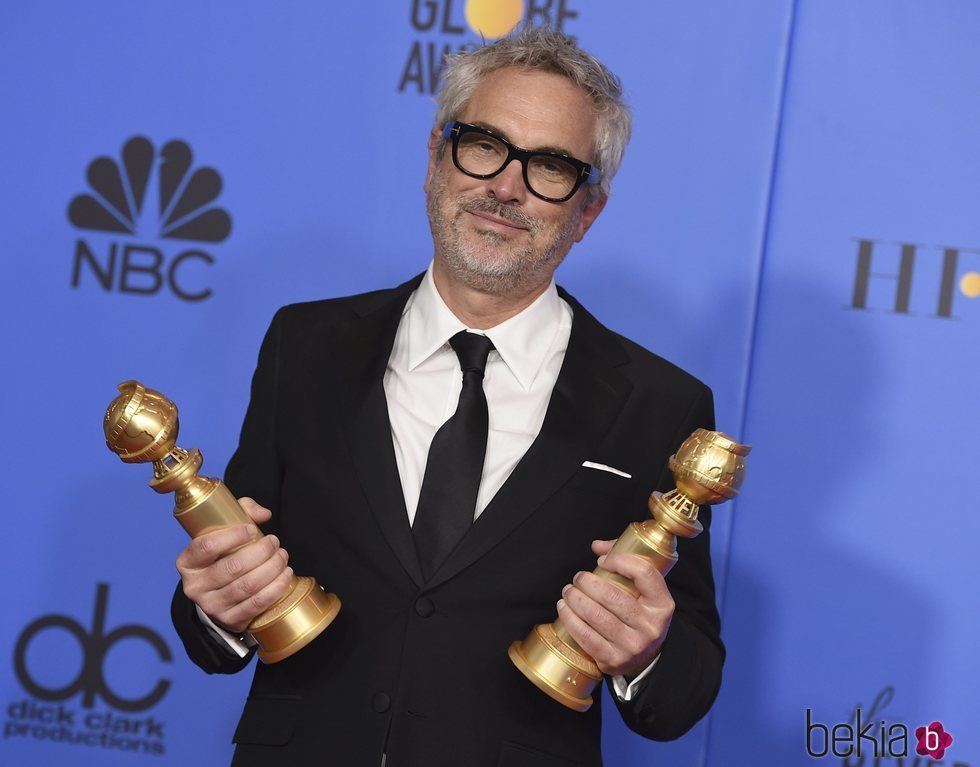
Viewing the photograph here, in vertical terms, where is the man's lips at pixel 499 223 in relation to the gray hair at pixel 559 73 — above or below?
below

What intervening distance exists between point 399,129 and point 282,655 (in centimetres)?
153

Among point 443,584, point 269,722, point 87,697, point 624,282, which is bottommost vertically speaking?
point 87,697

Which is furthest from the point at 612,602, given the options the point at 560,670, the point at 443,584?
the point at 443,584

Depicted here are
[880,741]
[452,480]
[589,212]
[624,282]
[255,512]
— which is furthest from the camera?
[624,282]

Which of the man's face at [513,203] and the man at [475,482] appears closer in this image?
the man at [475,482]

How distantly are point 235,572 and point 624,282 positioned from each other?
4.62ft

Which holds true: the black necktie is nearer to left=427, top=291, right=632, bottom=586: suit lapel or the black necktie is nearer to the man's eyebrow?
left=427, top=291, right=632, bottom=586: suit lapel

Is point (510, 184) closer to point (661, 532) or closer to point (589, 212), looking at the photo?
point (589, 212)

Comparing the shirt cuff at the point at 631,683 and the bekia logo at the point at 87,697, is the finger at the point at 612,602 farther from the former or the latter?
the bekia logo at the point at 87,697

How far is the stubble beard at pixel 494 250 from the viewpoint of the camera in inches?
68.7

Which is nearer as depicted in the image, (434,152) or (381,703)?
(381,703)

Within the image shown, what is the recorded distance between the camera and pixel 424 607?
1558 millimetres

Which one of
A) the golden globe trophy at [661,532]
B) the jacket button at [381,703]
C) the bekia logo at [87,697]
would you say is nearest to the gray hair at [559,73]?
the golden globe trophy at [661,532]

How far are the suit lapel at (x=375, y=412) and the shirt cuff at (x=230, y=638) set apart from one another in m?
0.24
